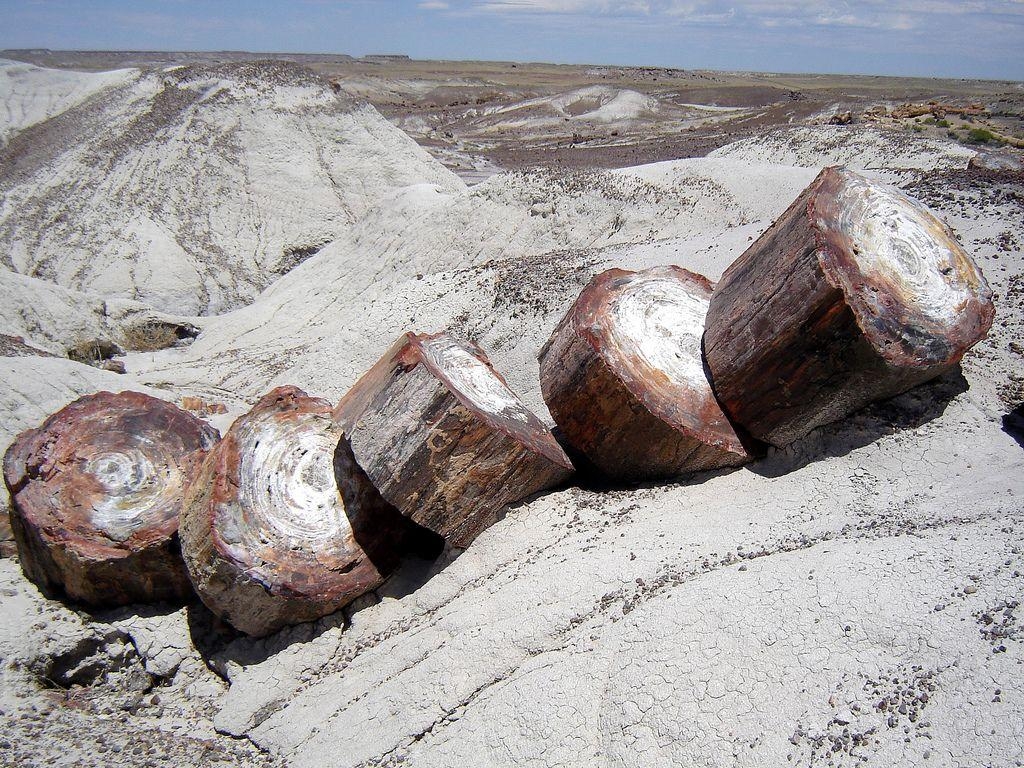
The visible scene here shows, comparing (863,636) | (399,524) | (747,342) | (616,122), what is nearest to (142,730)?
(399,524)

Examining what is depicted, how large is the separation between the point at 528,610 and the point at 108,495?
285 centimetres

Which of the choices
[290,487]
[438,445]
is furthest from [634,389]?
[290,487]

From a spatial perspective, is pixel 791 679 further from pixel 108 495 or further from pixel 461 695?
pixel 108 495

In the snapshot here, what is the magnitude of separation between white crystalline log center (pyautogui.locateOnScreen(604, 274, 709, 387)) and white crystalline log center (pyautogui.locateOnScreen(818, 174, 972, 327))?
102 centimetres

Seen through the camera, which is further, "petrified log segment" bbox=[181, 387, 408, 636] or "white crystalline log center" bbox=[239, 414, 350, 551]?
"white crystalline log center" bbox=[239, 414, 350, 551]

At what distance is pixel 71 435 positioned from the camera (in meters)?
4.76

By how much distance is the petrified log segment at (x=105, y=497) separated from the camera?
434 centimetres

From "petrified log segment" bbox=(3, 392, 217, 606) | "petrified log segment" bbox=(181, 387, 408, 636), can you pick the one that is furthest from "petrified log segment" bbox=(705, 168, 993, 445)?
"petrified log segment" bbox=(3, 392, 217, 606)

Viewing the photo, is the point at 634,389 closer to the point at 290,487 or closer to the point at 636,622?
the point at 636,622

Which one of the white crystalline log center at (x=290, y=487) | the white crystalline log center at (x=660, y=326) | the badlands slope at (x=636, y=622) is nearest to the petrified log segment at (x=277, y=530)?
the white crystalline log center at (x=290, y=487)

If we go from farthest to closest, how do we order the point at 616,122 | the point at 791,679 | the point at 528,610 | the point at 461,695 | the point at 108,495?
the point at 616,122, the point at 108,495, the point at 528,610, the point at 461,695, the point at 791,679

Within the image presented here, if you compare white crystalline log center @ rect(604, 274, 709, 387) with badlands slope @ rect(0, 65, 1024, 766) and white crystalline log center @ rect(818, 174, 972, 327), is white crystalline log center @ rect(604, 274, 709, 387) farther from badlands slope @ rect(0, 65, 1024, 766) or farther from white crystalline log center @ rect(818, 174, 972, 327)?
white crystalline log center @ rect(818, 174, 972, 327)

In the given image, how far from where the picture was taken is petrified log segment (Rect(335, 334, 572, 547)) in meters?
3.79

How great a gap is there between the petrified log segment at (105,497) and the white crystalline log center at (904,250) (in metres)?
4.31
